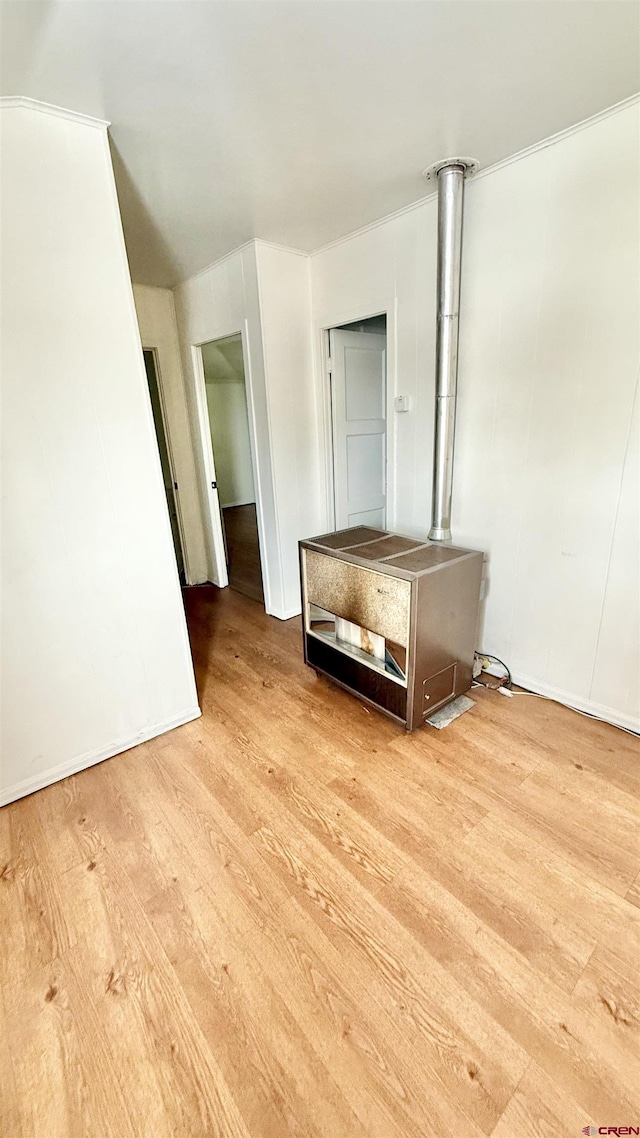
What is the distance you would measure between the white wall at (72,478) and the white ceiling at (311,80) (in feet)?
0.91

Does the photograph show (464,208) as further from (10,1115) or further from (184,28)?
(10,1115)

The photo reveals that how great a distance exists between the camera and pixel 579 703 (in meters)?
2.12

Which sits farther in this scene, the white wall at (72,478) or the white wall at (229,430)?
the white wall at (229,430)

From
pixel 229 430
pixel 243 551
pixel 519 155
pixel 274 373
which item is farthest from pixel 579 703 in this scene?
pixel 229 430

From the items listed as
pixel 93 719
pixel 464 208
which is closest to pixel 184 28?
pixel 464 208

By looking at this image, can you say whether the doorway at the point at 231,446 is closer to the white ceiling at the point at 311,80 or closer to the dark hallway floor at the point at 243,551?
the dark hallway floor at the point at 243,551

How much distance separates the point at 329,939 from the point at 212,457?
3.16 meters

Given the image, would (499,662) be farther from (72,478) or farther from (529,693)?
(72,478)

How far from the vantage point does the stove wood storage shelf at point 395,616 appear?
6.09 feet

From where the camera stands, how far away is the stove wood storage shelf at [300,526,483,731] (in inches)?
73.1

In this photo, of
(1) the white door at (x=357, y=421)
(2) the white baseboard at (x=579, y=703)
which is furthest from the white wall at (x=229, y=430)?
(2) the white baseboard at (x=579, y=703)

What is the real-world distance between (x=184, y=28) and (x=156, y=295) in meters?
2.37

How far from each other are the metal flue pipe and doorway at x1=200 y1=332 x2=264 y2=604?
267 centimetres

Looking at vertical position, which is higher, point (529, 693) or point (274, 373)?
point (274, 373)
